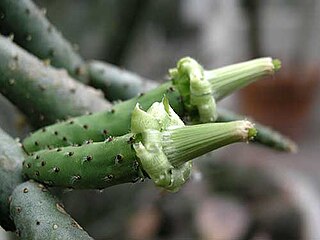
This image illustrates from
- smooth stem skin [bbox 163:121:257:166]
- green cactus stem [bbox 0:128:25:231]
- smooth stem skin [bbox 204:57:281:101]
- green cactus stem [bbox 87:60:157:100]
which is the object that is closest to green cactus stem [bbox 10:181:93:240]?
green cactus stem [bbox 0:128:25:231]

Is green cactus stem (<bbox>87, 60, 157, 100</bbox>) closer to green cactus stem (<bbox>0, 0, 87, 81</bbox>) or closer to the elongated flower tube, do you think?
green cactus stem (<bbox>0, 0, 87, 81</bbox>)

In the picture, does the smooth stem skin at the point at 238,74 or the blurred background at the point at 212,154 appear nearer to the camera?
the smooth stem skin at the point at 238,74

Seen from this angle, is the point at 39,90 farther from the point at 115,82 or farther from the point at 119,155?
the point at 119,155

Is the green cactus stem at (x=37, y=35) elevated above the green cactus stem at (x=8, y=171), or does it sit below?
above

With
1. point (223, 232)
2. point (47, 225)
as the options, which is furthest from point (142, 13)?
point (47, 225)

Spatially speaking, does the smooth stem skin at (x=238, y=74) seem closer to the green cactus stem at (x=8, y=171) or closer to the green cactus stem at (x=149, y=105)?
the green cactus stem at (x=149, y=105)

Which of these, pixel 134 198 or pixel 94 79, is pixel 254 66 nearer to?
pixel 94 79

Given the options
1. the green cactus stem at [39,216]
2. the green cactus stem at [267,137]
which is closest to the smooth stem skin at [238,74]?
the green cactus stem at [267,137]
